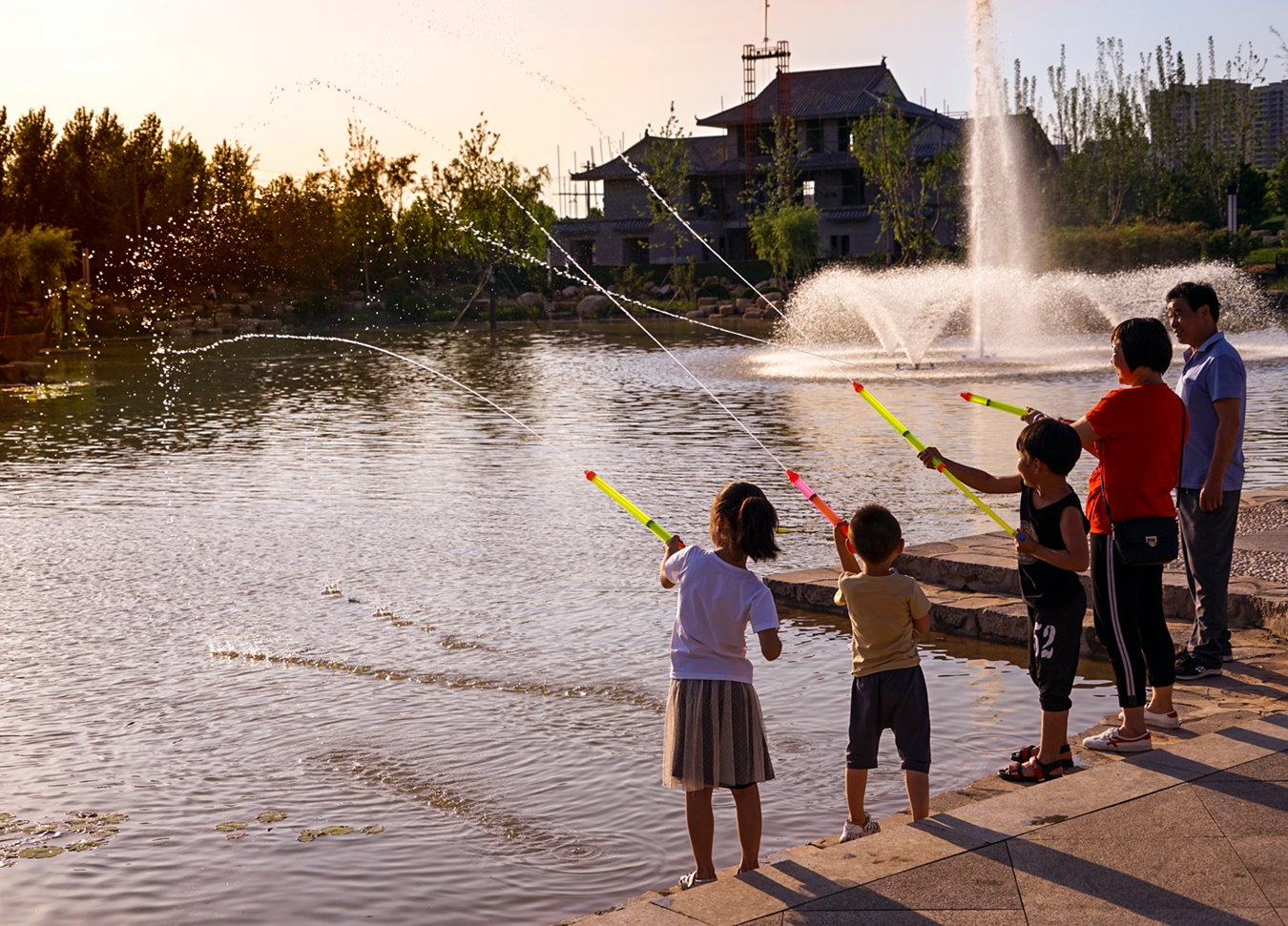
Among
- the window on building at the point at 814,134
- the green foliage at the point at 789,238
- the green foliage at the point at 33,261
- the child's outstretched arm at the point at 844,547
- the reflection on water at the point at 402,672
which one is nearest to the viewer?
the child's outstretched arm at the point at 844,547

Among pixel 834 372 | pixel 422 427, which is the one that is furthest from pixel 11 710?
pixel 834 372

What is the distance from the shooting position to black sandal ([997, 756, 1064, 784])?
4840mm

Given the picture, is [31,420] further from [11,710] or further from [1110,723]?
[1110,723]

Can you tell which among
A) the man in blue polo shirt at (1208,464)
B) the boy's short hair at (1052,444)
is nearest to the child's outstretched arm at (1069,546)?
the boy's short hair at (1052,444)

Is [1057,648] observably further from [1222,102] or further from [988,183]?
[1222,102]

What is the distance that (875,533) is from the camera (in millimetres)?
4422

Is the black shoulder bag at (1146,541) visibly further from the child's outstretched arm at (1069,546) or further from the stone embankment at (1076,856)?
the stone embankment at (1076,856)

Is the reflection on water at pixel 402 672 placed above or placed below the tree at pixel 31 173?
below

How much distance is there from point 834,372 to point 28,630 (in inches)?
763

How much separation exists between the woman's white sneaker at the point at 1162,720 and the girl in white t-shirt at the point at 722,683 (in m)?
1.89

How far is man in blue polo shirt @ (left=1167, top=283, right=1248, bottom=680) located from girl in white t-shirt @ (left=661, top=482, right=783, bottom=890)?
2554mm

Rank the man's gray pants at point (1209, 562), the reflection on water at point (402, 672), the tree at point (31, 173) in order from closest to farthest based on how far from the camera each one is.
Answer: the reflection on water at point (402, 672), the man's gray pants at point (1209, 562), the tree at point (31, 173)

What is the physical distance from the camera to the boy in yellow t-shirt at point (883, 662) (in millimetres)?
4453

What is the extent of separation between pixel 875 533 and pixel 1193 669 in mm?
2392
